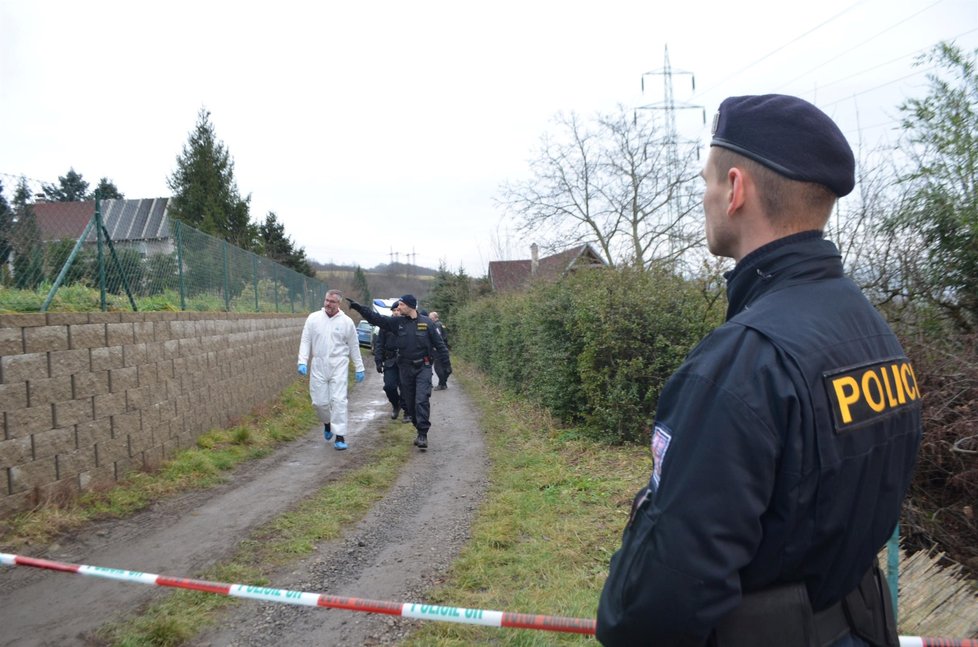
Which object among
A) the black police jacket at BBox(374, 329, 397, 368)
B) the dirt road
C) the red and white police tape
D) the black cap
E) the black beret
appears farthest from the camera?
the black police jacket at BBox(374, 329, 397, 368)

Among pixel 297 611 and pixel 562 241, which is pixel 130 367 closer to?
pixel 297 611

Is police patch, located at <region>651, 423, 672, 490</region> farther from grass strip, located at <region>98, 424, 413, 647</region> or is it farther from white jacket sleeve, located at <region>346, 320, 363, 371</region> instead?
white jacket sleeve, located at <region>346, 320, 363, 371</region>

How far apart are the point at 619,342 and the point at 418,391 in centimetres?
292

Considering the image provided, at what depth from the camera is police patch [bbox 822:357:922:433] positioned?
1312mm

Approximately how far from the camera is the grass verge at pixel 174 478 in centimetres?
504

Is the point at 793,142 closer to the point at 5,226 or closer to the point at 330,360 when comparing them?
the point at 5,226

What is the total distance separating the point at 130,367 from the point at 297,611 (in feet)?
13.1

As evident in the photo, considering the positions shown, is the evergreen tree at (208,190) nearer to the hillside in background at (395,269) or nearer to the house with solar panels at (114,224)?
the house with solar panels at (114,224)

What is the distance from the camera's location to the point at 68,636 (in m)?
3.64

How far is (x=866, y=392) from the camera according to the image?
1368 mm

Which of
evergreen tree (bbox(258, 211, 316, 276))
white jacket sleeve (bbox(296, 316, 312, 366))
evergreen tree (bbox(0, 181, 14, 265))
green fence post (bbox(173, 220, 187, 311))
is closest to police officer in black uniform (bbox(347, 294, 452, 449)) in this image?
Result: white jacket sleeve (bbox(296, 316, 312, 366))

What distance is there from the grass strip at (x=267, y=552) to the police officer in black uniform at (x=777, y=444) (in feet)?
10.7

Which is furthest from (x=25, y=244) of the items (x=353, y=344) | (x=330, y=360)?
(x=353, y=344)

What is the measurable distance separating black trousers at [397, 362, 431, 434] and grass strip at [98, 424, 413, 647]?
83cm
